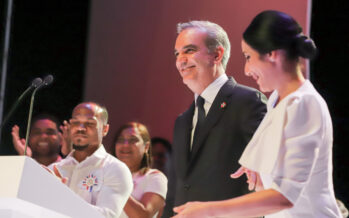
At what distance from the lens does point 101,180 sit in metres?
3.21

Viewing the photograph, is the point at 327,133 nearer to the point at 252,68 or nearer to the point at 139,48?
the point at 252,68

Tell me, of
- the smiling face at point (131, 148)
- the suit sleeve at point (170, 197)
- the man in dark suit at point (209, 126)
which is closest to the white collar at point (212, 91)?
the man in dark suit at point (209, 126)

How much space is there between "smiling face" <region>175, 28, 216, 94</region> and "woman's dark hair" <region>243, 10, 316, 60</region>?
95cm

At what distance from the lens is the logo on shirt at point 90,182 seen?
3.20 m

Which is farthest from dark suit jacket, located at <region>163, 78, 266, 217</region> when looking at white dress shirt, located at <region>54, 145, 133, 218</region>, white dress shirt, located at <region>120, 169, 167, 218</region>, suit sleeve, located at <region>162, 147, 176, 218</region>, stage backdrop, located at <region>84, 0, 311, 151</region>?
stage backdrop, located at <region>84, 0, 311, 151</region>

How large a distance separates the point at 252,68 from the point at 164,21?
273cm

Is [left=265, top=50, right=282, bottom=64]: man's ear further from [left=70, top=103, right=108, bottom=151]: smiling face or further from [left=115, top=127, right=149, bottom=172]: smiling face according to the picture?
[left=115, top=127, right=149, bottom=172]: smiling face

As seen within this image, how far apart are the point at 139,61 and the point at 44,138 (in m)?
0.97

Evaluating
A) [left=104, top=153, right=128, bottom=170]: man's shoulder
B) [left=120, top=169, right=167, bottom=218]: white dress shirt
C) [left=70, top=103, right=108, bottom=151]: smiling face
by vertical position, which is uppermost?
[left=70, top=103, right=108, bottom=151]: smiling face

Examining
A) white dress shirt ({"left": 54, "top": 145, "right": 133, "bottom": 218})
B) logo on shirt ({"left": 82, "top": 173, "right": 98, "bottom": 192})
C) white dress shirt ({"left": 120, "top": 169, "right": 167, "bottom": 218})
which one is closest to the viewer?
white dress shirt ({"left": 54, "top": 145, "right": 133, "bottom": 218})

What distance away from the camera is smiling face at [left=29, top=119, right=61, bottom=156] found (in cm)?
441

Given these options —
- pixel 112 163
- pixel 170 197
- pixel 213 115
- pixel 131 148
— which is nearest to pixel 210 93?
pixel 213 115

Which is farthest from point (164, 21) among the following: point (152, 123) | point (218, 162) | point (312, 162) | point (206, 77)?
point (312, 162)

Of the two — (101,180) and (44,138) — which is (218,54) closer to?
(101,180)
